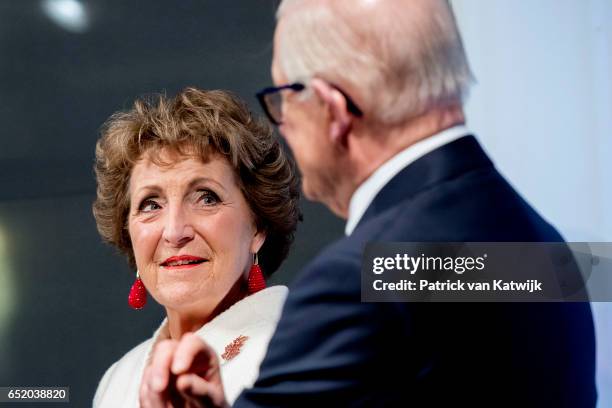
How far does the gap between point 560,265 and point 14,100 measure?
117 centimetres

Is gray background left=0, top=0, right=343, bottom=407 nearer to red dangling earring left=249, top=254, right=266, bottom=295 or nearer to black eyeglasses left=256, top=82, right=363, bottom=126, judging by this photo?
red dangling earring left=249, top=254, right=266, bottom=295

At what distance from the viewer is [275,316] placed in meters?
1.53

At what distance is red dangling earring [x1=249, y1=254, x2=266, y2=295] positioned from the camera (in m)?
1.59

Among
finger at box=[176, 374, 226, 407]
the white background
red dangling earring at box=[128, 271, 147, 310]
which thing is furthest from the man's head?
red dangling earring at box=[128, 271, 147, 310]

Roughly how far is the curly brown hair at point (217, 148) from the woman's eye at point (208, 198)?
0.05 m

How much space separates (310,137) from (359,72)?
11 centimetres

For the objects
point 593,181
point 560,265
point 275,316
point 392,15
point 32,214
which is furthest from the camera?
point 32,214

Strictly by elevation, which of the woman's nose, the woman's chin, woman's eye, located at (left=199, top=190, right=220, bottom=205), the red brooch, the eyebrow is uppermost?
the eyebrow

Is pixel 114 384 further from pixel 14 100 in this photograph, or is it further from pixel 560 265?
pixel 560 265

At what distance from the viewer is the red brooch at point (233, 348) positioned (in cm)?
150

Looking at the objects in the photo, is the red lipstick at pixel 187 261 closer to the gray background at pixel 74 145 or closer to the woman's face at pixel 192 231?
the woman's face at pixel 192 231

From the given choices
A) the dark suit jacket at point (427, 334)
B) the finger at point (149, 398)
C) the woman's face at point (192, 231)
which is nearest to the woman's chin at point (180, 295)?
the woman's face at point (192, 231)

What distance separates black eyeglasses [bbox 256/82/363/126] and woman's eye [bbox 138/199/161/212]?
400 mm

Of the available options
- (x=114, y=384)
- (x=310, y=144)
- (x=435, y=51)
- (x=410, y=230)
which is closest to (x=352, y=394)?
(x=410, y=230)
